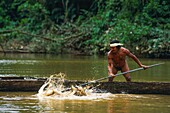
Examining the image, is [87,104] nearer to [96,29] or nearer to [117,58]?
[117,58]

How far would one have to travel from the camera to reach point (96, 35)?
25.5m

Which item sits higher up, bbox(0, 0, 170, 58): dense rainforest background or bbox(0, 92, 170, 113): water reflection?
bbox(0, 0, 170, 58): dense rainforest background

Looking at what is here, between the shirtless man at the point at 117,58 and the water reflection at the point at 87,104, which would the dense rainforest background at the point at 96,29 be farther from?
the water reflection at the point at 87,104

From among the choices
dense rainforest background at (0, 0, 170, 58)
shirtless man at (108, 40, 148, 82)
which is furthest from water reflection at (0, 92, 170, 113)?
dense rainforest background at (0, 0, 170, 58)

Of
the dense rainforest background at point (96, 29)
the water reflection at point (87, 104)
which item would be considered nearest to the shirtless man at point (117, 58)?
the water reflection at point (87, 104)

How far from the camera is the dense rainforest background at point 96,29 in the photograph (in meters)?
22.8

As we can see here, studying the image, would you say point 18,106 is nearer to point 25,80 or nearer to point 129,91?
point 25,80

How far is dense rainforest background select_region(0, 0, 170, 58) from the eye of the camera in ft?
74.9

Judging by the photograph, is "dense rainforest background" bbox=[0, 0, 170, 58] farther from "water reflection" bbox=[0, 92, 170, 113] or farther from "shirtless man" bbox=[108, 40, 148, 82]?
"water reflection" bbox=[0, 92, 170, 113]

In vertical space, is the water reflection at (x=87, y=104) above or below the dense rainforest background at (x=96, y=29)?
below

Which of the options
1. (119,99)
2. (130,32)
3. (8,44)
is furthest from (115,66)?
(8,44)

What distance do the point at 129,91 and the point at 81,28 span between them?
15.9 m

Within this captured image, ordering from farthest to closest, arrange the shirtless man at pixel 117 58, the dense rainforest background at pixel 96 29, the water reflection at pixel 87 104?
the dense rainforest background at pixel 96 29 < the shirtless man at pixel 117 58 < the water reflection at pixel 87 104

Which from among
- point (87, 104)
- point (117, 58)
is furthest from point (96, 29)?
point (87, 104)
